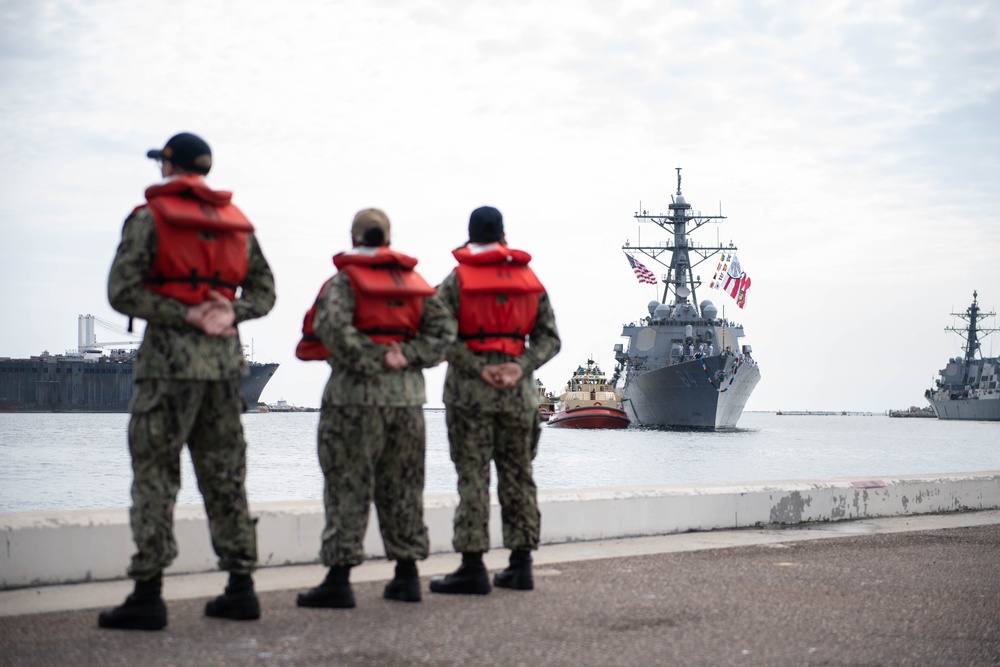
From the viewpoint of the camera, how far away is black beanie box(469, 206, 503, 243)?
200 inches

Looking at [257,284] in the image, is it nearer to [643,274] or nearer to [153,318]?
Result: [153,318]

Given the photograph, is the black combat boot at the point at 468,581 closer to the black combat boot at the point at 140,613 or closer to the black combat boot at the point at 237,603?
the black combat boot at the point at 237,603

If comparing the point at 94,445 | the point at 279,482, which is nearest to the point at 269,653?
the point at 279,482

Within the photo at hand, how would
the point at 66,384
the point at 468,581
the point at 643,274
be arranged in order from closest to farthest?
the point at 468,581, the point at 643,274, the point at 66,384

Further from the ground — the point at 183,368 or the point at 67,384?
the point at 67,384

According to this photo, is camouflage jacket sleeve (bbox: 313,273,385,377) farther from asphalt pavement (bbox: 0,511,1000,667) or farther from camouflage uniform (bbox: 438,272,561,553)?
asphalt pavement (bbox: 0,511,1000,667)

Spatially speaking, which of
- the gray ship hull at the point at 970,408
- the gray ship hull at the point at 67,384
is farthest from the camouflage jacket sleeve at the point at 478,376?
the gray ship hull at the point at 970,408

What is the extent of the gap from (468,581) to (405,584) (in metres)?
0.38

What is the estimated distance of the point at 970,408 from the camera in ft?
400

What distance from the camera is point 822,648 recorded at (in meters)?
3.86

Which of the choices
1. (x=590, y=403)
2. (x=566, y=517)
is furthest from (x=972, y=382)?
(x=566, y=517)

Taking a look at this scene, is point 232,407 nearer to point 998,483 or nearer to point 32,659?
point 32,659

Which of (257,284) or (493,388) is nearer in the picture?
(257,284)

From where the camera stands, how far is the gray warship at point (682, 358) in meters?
66.3
